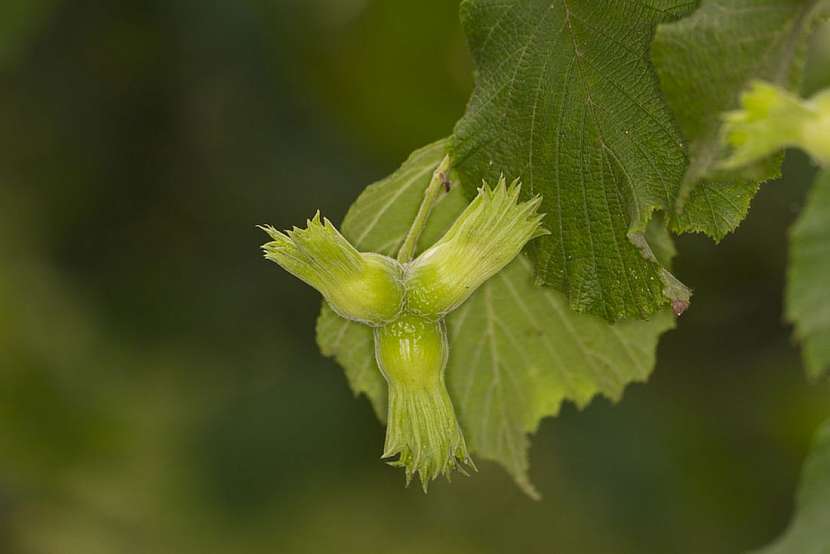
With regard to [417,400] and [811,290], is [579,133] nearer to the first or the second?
[417,400]

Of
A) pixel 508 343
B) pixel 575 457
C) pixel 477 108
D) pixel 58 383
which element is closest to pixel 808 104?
pixel 477 108

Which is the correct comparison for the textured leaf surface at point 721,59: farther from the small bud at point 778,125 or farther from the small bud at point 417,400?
the small bud at point 417,400

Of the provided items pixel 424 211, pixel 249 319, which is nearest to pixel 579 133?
pixel 424 211

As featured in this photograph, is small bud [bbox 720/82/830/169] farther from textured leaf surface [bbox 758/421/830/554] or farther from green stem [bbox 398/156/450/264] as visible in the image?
green stem [bbox 398/156/450/264]

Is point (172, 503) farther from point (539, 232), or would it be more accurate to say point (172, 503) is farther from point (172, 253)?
point (539, 232)

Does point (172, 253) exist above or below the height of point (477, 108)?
above
